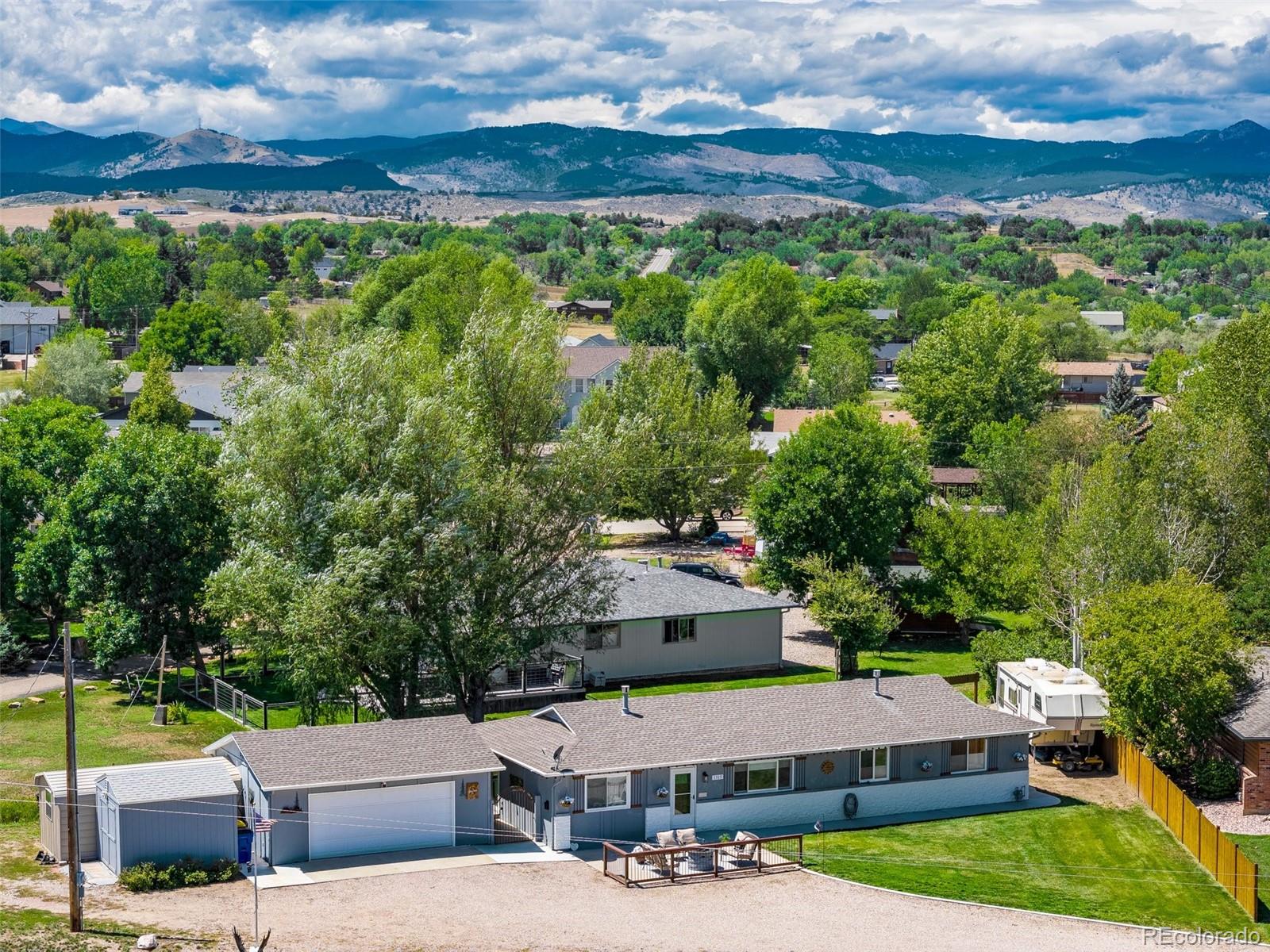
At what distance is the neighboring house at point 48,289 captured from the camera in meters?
174

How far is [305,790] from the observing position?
109 ft

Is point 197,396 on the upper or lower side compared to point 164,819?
upper

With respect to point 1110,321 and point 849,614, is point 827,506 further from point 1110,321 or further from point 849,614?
point 1110,321

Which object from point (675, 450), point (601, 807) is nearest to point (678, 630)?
point (601, 807)

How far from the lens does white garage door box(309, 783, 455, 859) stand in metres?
33.3

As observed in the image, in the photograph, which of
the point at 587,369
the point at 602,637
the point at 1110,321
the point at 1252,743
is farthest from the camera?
the point at 1110,321

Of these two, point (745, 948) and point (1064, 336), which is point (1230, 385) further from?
point (1064, 336)

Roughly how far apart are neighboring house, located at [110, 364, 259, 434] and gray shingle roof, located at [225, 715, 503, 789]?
54873mm

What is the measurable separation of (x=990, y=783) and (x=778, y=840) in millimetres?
7425

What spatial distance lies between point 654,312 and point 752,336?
3312 cm

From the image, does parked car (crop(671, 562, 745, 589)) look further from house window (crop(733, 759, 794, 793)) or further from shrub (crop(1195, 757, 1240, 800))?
house window (crop(733, 759, 794, 793))

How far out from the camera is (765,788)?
36969mm

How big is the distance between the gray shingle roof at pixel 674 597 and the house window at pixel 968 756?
46.6 feet

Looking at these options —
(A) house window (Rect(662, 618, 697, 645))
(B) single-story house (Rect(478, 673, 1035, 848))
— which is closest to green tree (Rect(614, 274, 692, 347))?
(A) house window (Rect(662, 618, 697, 645))
